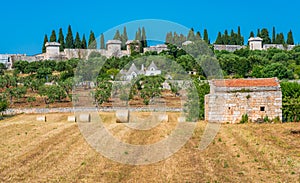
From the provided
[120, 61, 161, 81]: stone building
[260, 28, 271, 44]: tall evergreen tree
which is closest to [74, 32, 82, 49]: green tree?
[120, 61, 161, 81]: stone building

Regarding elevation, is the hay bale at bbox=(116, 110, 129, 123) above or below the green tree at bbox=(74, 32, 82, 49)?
below

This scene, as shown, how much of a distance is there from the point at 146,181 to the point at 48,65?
82.7m

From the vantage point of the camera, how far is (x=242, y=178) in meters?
12.5

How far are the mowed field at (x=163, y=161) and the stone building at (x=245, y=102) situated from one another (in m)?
4.77

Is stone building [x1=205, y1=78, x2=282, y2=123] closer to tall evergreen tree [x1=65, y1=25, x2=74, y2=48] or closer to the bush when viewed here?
the bush

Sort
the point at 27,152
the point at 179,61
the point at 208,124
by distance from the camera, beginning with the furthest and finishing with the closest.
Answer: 1. the point at 179,61
2. the point at 208,124
3. the point at 27,152

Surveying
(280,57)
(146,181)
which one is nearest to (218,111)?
(146,181)

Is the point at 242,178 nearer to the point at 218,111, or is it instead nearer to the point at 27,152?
the point at 27,152

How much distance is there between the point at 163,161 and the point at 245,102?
1330 centimetres

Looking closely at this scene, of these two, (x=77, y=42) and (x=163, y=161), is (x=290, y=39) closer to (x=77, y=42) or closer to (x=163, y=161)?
(x=77, y=42)

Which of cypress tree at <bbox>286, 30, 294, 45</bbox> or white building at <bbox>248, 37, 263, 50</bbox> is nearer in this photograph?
white building at <bbox>248, 37, 263, 50</bbox>

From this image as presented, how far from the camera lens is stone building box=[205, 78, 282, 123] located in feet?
87.8

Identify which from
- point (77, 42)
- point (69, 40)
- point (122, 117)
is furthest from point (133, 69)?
point (122, 117)

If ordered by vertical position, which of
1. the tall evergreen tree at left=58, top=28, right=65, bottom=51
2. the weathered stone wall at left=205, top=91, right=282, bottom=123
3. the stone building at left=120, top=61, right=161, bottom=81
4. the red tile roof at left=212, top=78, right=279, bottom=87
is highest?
the tall evergreen tree at left=58, top=28, right=65, bottom=51
